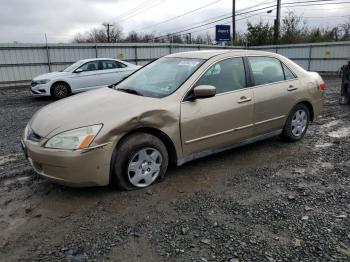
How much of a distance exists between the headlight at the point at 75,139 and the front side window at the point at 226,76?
1509 mm

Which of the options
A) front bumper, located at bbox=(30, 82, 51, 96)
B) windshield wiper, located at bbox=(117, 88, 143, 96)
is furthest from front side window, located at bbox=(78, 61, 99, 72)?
windshield wiper, located at bbox=(117, 88, 143, 96)

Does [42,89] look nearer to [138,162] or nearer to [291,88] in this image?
[138,162]

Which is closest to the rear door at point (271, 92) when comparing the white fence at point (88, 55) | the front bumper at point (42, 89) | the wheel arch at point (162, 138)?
the wheel arch at point (162, 138)

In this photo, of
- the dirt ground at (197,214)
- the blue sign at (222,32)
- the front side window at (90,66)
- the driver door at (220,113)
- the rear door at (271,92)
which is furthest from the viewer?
the blue sign at (222,32)

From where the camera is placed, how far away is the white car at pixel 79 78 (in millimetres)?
11398

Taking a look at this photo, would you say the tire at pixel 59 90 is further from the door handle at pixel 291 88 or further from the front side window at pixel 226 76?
the door handle at pixel 291 88

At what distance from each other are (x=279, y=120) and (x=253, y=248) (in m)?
2.83

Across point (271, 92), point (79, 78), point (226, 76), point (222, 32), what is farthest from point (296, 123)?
point (222, 32)

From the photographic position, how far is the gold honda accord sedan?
3.42 meters

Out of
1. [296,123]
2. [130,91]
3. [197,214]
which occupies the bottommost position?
[197,214]

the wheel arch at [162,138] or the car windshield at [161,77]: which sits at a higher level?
the car windshield at [161,77]

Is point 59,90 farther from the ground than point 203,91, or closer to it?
closer to it

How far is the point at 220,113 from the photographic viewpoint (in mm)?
4254

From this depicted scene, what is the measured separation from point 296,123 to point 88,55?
49.3 ft
